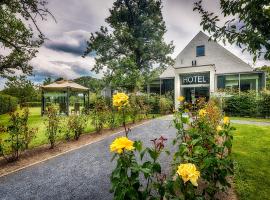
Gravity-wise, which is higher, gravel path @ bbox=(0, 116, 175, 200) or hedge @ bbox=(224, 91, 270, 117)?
hedge @ bbox=(224, 91, 270, 117)

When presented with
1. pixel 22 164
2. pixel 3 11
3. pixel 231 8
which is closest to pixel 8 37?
Answer: pixel 3 11

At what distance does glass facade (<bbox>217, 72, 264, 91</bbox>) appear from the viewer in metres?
21.3

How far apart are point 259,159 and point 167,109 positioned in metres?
Answer: 13.3

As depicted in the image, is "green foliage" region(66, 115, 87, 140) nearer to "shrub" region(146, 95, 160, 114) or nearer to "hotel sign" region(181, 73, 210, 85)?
"shrub" region(146, 95, 160, 114)

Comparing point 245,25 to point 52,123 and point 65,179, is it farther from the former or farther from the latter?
point 52,123

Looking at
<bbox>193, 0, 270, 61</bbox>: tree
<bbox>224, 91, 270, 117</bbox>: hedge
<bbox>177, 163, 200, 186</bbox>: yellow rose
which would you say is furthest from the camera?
<bbox>224, 91, 270, 117</bbox>: hedge

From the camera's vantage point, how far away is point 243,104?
1636cm

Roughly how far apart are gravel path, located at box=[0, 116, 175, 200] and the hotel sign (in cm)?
1674

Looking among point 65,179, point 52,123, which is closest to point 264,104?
point 52,123

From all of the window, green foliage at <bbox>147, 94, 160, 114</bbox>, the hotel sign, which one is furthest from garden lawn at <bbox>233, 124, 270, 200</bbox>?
the window

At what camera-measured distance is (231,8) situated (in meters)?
3.84

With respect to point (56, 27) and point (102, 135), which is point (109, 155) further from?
point (56, 27)

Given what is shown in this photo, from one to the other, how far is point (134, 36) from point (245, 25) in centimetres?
2356

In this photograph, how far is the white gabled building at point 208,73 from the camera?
2125 cm
